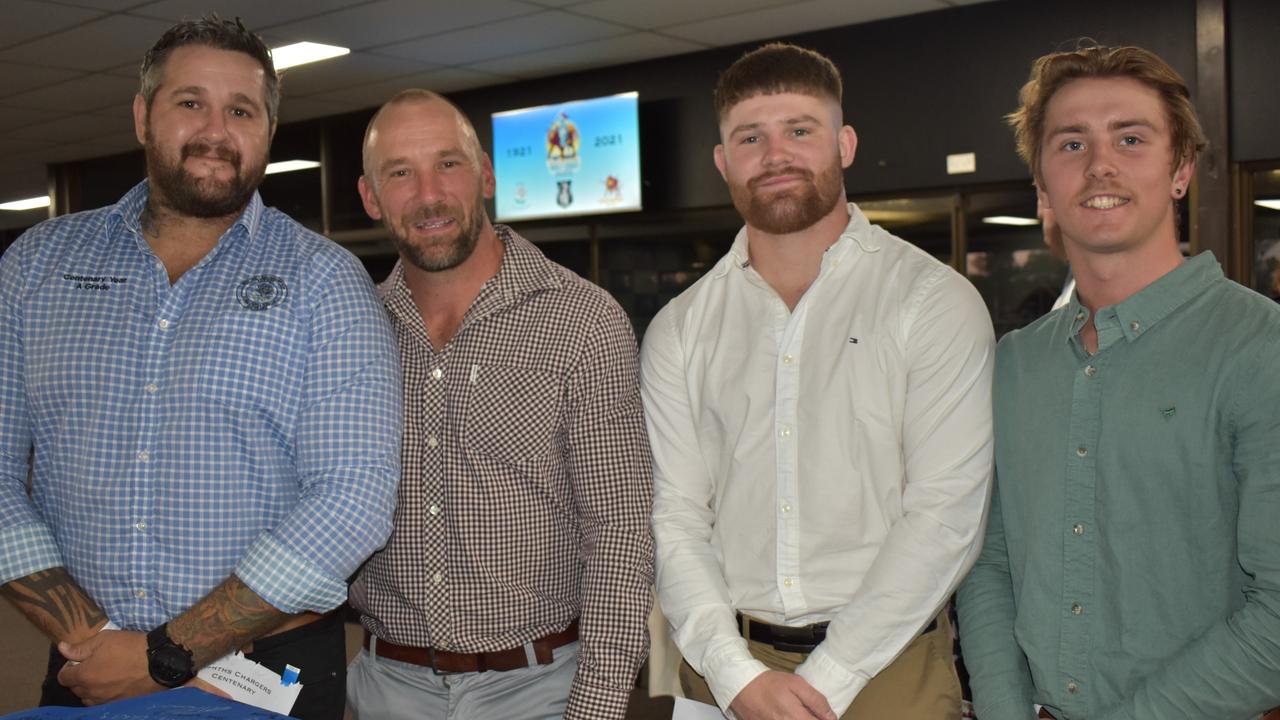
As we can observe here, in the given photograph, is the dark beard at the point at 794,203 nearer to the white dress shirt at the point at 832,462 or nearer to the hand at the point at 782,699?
the white dress shirt at the point at 832,462

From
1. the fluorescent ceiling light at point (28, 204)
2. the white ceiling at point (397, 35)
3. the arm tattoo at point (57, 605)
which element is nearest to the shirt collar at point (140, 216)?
the arm tattoo at point (57, 605)

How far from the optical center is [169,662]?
171 centimetres

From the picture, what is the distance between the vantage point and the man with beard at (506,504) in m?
1.97

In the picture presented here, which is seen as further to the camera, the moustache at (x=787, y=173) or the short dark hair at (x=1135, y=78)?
the moustache at (x=787, y=173)

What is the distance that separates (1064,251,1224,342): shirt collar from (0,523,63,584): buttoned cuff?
1760mm

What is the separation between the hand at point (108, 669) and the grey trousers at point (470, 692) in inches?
16.6

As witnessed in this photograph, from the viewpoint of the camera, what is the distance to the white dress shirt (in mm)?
1833

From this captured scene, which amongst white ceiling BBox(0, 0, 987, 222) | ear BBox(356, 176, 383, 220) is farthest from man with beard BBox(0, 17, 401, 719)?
white ceiling BBox(0, 0, 987, 222)

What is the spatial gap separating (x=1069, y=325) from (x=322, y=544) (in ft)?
4.09

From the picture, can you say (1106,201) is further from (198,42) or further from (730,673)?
(198,42)

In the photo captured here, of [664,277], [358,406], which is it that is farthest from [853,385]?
[664,277]

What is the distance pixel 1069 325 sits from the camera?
1.79 m

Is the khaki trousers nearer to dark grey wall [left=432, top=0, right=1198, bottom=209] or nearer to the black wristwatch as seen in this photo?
the black wristwatch

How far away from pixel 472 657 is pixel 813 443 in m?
0.71
